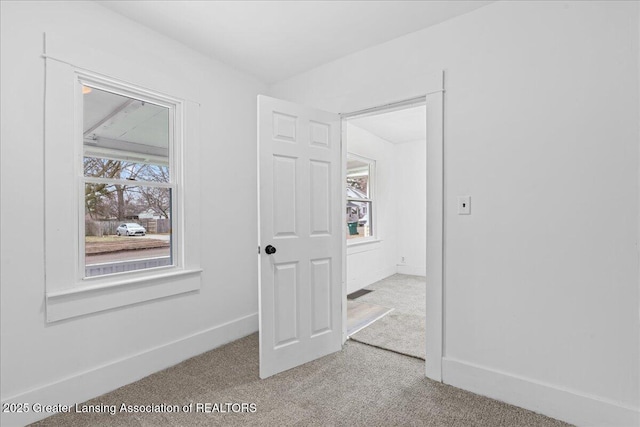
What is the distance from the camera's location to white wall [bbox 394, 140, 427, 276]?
19.2ft

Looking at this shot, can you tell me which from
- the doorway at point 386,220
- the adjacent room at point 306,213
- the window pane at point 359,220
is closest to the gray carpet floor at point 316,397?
the adjacent room at point 306,213

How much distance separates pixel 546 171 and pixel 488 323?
101 centimetres

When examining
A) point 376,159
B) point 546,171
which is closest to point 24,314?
point 546,171

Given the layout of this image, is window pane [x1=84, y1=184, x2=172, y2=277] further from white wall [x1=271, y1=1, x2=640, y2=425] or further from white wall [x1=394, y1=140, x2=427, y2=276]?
white wall [x1=394, y1=140, x2=427, y2=276]

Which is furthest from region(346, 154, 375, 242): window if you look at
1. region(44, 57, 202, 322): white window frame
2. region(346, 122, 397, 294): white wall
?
region(44, 57, 202, 322): white window frame

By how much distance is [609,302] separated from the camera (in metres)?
1.73

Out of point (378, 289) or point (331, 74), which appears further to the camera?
point (378, 289)

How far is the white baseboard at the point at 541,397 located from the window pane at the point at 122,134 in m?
2.64

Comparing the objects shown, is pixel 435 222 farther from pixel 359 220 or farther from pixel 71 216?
pixel 359 220

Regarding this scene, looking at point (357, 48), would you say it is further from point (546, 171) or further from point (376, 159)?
point (376, 159)

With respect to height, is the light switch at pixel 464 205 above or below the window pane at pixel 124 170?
below

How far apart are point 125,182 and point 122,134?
1.16 feet

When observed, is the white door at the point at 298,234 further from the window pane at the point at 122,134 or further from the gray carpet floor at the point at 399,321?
the window pane at the point at 122,134

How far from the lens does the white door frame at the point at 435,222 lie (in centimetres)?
223
